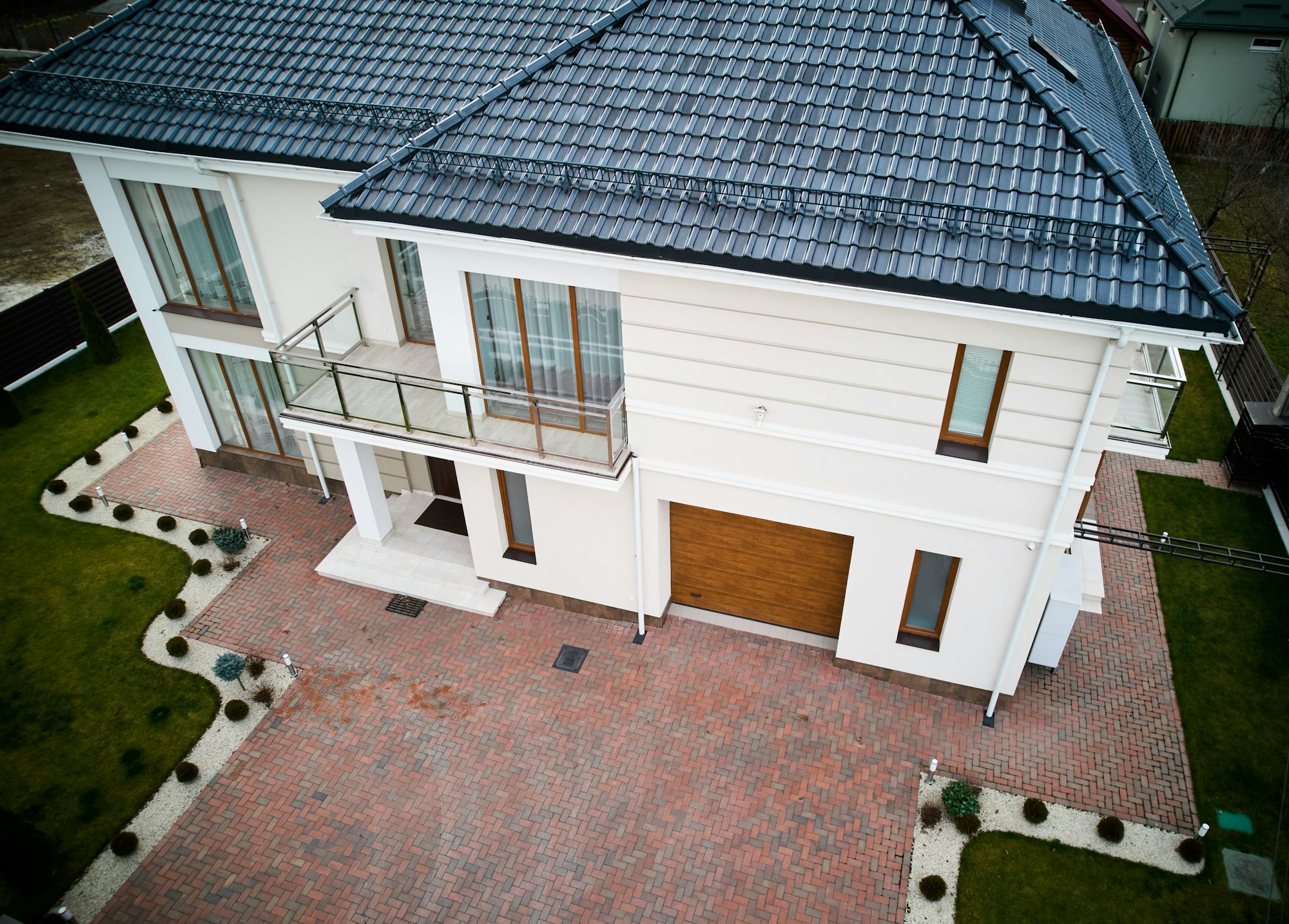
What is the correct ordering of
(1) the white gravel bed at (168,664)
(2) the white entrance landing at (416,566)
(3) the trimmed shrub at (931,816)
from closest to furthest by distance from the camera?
(1) the white gravel bed at (168,664) < (3) the trimmed shrub at (931,816) < (2) the white entrance landing at (416,566)

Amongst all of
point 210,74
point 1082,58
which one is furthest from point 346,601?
point 1082,58

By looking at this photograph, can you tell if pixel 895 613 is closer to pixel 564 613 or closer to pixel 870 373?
pixel 870 373

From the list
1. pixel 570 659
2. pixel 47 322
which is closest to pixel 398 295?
pixel 570 659

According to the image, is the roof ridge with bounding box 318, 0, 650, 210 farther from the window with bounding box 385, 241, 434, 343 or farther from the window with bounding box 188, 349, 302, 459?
the window with bounding box 188, 349, 302, 459

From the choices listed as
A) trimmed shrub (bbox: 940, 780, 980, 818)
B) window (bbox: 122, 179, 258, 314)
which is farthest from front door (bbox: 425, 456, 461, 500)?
trimmed shrub (bbox: 940, 780, 980, 818)

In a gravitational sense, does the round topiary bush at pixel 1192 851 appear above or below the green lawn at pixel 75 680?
above

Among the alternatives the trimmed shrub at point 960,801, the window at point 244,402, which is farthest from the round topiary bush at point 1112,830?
the window at point 244,402

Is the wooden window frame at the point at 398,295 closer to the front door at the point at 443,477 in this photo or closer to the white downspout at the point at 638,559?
the front door at the point at 443,477
